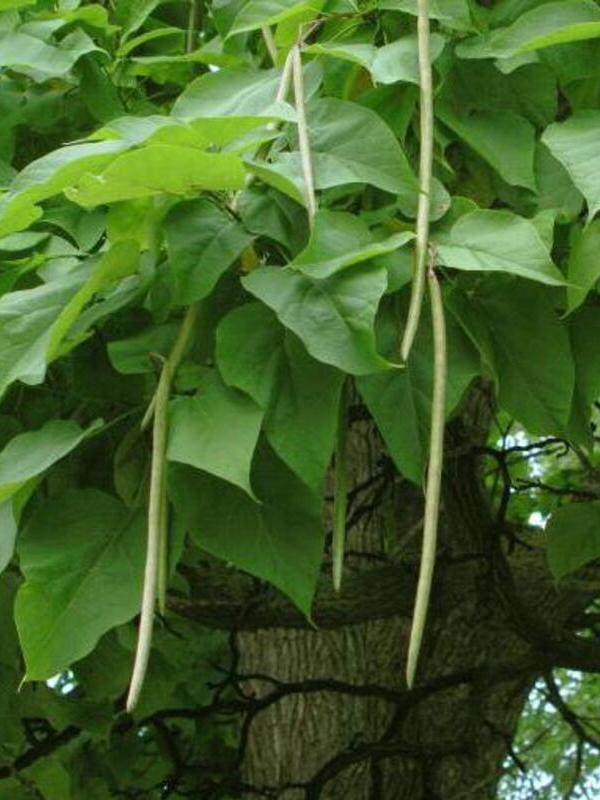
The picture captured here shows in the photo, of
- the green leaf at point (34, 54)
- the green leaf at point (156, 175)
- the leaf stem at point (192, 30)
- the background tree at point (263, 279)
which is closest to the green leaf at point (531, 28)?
the background tree at point (263, 279)

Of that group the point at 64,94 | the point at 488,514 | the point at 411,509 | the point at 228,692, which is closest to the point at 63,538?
the point at 64,94

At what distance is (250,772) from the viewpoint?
6.59ft

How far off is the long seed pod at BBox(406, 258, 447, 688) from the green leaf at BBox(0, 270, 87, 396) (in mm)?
203

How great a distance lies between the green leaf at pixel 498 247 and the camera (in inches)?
31.6

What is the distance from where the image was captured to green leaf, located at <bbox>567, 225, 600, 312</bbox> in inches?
33.7

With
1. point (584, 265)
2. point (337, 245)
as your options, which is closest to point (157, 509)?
point (337, 245)

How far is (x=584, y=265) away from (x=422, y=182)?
0.10 m

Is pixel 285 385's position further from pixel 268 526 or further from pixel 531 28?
pixel 531 28

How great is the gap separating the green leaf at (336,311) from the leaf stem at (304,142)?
3cm

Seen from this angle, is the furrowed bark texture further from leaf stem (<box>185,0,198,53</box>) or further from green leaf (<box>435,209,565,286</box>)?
green leaf (<box>435,209,565,286</box>)

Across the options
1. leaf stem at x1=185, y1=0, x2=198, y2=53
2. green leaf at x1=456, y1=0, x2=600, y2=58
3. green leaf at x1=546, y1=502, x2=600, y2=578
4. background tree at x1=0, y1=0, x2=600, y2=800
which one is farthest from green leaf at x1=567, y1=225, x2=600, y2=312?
leaf stem at x1=185, y1=0, x2=198, y2=53

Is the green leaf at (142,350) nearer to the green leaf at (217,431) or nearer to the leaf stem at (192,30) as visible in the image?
the green leaf at (217,431)

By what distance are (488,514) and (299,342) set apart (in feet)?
2.67

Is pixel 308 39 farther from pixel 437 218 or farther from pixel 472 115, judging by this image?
pixel 437 218
